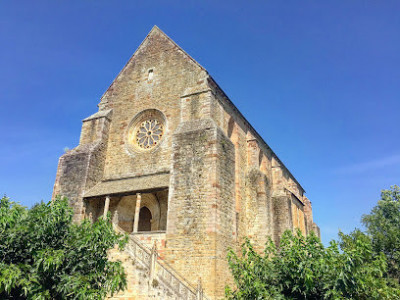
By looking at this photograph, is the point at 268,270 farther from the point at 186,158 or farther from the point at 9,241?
the point at 186,158

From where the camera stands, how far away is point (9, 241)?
7707 mm

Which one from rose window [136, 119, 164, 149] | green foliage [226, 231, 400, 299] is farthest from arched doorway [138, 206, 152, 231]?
green foliage [226, 231, 400, 299]

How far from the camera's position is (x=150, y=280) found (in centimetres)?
1144

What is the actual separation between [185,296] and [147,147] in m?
9.29

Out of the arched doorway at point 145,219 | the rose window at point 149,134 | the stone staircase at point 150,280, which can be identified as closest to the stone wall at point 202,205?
the stone staircase at point 150,280

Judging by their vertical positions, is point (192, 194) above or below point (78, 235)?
above

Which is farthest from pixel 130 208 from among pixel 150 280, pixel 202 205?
pixel 150 280

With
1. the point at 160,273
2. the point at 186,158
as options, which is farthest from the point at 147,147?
the point at 160,273

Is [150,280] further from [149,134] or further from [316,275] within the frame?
[149,134]

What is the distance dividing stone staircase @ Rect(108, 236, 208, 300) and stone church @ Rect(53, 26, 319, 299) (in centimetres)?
3

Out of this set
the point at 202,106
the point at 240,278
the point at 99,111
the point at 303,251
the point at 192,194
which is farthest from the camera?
the point at 99,111

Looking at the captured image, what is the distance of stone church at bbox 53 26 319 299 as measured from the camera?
1326 cm

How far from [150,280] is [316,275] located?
622cm

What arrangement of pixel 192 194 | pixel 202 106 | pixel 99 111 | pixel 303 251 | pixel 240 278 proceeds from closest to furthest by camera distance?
1. pixel 303 251
2. pixel 240 278
3. pixel 192 194
4. pixel 202 106
5. pixel 99 111
